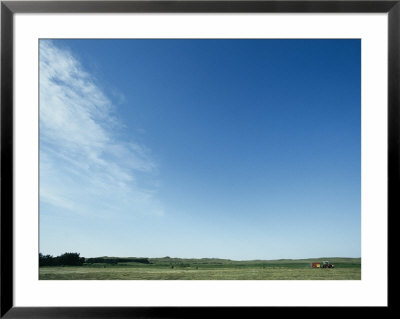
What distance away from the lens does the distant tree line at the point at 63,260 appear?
1106mm

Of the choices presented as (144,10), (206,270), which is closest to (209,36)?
(144,10)

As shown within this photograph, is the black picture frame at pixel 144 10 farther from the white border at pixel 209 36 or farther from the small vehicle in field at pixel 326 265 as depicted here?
the small vehicle in field at pixel 326 265

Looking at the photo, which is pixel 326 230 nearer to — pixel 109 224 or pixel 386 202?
→ pixel 386 202

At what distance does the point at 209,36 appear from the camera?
42.0 inches

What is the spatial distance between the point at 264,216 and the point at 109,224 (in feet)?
1.87

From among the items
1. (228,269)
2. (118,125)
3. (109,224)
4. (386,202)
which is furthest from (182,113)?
(386,202)

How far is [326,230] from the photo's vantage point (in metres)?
1.23

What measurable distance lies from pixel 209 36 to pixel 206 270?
774 millimetres

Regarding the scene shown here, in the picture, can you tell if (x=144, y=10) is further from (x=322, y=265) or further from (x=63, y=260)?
(x=322, y=265)

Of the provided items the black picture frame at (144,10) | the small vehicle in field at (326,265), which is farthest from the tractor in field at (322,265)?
the black picture frame at (144,10)

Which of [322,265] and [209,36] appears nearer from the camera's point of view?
[209,36]

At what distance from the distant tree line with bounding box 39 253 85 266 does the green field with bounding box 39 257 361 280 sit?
1cm

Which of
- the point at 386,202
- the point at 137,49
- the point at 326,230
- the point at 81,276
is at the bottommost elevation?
the point at 81,276

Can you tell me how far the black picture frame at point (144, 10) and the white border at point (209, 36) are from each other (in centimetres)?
3
